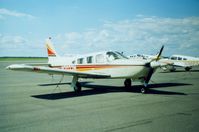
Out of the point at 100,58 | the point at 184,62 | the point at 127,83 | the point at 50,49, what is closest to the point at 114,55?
the point at 100,58

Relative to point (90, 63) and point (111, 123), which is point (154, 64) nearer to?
point (90, 63)

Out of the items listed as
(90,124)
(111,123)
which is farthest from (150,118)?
(90,124)

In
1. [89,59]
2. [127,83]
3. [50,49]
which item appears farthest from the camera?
[50,49]

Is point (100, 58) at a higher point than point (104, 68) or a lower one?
higher

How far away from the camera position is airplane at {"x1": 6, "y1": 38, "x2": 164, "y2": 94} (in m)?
12.9

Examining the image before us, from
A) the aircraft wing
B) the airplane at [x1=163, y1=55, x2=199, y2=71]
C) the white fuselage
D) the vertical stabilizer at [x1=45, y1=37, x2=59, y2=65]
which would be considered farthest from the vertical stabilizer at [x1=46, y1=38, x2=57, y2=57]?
the airplane at [x1=163, y1=55, x2=199, y2=71]

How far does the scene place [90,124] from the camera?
7.06 metres

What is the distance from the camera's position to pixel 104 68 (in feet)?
47.4

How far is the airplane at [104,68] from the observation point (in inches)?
508

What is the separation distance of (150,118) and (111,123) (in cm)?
130

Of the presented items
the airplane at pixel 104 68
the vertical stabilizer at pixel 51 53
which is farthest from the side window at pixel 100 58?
the vertical stabilizer at pixel 51 53

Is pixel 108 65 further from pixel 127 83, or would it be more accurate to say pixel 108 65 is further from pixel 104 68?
pixel 127 83

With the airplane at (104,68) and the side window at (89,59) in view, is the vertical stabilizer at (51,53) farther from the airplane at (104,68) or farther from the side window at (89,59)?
the side window at (89,59)

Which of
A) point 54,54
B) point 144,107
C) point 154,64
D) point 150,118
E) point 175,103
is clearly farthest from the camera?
point 54,54
